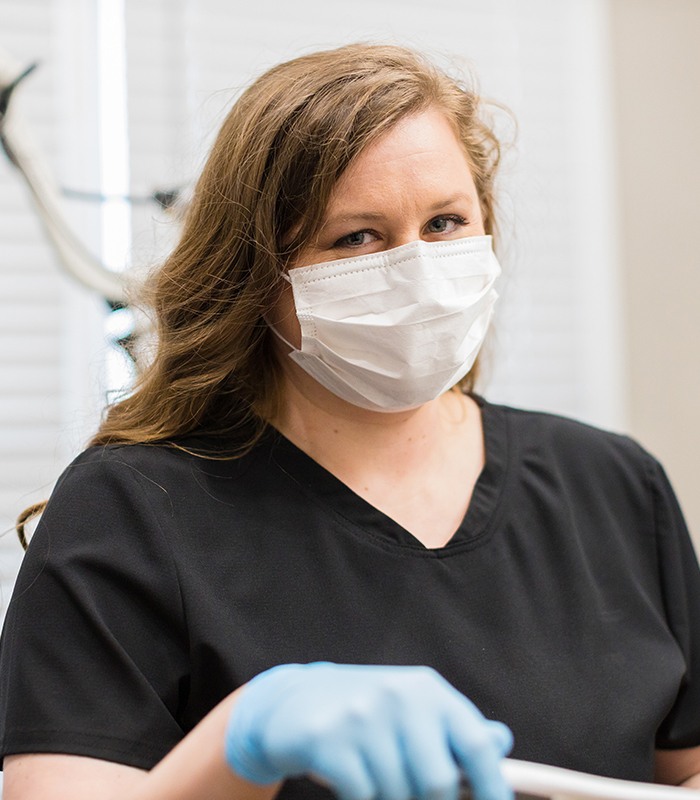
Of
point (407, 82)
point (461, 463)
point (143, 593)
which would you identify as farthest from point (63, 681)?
point (407, 82)

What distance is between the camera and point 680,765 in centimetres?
126

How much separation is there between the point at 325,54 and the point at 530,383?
126cm

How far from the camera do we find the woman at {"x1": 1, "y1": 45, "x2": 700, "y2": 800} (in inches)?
38.9

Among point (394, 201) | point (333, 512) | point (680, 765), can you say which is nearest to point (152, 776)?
point (333, 512)

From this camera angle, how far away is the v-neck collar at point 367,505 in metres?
1.15

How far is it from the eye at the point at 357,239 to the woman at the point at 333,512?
11mm

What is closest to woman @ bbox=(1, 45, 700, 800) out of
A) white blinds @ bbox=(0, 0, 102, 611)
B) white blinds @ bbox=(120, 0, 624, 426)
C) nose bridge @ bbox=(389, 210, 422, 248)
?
nose bridge @ bbox=(389, 210, 422, 248)

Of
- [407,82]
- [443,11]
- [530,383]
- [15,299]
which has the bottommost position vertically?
[530,383]

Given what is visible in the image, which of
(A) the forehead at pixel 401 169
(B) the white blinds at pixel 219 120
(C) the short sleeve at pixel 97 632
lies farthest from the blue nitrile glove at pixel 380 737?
(B) the white blinds at pixel 219 120

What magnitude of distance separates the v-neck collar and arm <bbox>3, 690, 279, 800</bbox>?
0.36m

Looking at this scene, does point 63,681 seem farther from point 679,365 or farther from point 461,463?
point 679,365

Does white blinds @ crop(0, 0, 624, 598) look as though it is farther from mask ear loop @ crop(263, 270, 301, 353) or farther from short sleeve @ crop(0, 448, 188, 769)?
short sleeve @ crop(0, 448, 188, 769)

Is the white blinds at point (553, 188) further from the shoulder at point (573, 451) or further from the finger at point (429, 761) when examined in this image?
the finger at point (429, 761)

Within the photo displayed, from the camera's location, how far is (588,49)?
2311 millimetres
